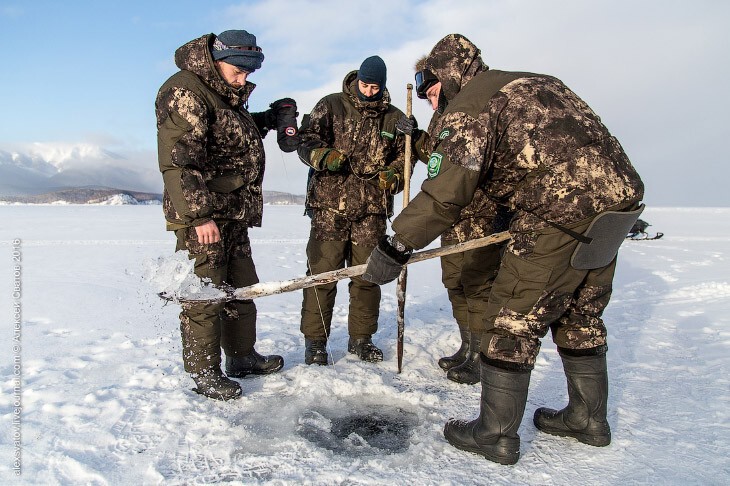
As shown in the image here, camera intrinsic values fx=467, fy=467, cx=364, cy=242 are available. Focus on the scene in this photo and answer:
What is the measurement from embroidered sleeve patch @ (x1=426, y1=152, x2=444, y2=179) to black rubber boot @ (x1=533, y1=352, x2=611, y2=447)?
4.41 ft

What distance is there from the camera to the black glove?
3934mm

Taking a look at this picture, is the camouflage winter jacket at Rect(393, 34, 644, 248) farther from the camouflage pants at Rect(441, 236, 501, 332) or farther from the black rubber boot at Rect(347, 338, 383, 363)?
the black rubber boot at Rect(347, 338, 383, 363)

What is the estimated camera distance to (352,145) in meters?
4.11

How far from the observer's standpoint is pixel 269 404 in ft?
10.2

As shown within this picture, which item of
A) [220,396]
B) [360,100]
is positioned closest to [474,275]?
[360,100]

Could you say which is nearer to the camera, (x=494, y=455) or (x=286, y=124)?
(x=494, y=455)

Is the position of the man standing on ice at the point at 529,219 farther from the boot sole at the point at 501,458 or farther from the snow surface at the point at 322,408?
the snow surface at the point at 322,408

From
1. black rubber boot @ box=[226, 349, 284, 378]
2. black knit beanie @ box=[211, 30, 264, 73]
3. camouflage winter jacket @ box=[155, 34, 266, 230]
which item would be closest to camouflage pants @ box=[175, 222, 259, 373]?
camouflage winter jacket @ box=[155, 34, 266, 230]

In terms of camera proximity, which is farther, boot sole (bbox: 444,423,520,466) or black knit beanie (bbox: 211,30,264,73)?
black knit beanie (bbox: 211,30,264,73)

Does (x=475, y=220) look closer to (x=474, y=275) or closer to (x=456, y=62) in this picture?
(x=474, y=275)

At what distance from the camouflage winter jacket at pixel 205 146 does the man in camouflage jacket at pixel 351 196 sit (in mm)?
684

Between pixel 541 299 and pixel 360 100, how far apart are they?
244 cm

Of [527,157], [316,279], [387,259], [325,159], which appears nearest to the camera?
[527,157]

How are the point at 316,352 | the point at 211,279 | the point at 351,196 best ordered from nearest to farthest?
the point at 211,279 → the point at 316,352 → the point at 351,196
